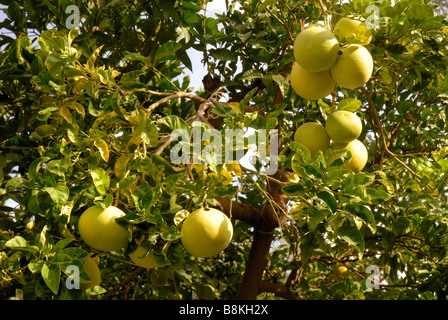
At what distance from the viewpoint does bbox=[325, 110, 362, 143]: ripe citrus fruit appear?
1.34m

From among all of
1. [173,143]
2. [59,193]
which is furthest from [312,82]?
[59,193]

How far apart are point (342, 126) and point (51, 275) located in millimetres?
844

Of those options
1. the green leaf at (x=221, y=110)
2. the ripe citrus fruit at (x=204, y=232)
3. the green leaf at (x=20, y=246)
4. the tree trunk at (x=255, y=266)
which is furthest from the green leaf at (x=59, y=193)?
the tree trunk at (x=255, y=266)

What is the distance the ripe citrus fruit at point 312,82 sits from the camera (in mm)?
1355

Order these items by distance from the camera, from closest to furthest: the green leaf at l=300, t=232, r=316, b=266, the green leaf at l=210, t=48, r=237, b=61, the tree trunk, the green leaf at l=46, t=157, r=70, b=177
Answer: the green leaf at l=46, t=157, r=70, b=177 < the green leaf at l=300, t=232, r=316, b=266 < the green leaf at l=210, t=48, r=237, b=61 < the tree trunk

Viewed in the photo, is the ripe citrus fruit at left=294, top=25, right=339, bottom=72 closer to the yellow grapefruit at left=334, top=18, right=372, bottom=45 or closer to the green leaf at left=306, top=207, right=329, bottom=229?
the yellow grapefruit at left=334, top=18, right=372, bottom=45

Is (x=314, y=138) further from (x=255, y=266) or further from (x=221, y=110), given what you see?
(x=255, y=266)

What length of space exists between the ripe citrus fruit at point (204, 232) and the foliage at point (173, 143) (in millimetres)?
48

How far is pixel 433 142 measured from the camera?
2.47 metres

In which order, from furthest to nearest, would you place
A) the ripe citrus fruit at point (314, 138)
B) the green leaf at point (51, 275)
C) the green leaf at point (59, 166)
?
the ripe citrus fruit at point (314, 138)
the green leaf at point (59, 166)
the green leaf at point (51, 275)

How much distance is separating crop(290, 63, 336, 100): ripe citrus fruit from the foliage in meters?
0.10

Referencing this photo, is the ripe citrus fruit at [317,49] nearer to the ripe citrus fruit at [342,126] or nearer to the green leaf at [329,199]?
the ripe citrus fruit at [342,126]

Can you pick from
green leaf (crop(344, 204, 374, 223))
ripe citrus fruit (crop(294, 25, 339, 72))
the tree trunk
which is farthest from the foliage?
the tree trunk

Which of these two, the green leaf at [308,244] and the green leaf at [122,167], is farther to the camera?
the green leaf at [308,244]
